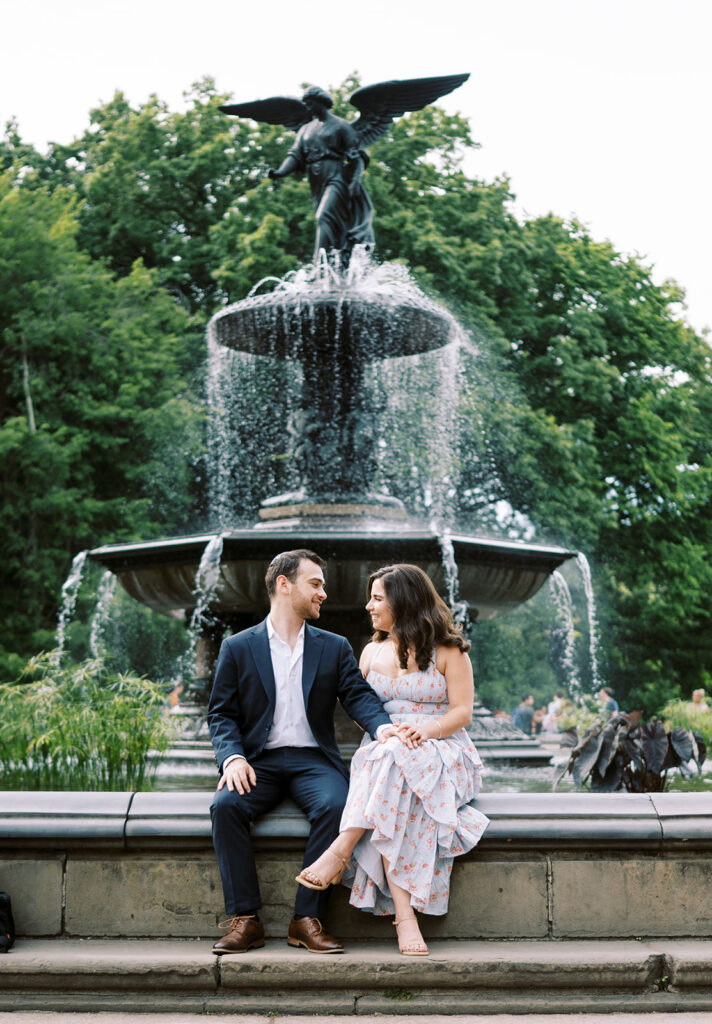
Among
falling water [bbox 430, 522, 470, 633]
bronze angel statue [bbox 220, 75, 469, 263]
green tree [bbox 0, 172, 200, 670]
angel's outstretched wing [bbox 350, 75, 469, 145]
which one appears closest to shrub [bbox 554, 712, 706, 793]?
falling water [bbox 430, 522, 470, 633]

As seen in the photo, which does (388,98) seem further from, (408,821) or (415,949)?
(415,949)

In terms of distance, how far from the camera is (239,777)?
422 cm

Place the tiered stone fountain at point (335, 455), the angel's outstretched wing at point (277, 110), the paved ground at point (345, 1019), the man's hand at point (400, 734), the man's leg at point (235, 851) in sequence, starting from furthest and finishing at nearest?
the angel's outstretched wing at point (277, 110), the tiered stone fountain at point (335, 455), the man's hand at point (400, 734), the man's leg at point (235, 851), the paved ground at point (345, 1019)

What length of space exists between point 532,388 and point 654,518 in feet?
12.1

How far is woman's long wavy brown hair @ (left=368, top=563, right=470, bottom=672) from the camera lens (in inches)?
182

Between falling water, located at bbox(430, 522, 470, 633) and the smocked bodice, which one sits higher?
falling water, located at bbox(430, 522, 470, 633)

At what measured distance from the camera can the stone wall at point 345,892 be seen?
424cm

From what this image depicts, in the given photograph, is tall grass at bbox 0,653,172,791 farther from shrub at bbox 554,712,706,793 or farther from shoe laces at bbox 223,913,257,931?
shrub at bbox 554,712,706,793

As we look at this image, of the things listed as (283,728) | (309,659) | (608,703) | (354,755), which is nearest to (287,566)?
(309,659)

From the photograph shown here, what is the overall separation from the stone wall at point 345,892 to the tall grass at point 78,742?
5.97 ft

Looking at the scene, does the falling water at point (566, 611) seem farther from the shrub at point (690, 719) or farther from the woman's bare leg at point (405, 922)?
the woman's bare leg at point (405, 922)

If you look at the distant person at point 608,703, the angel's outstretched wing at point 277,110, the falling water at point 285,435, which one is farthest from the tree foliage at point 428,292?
the angel's outstretched wing at point 277,110

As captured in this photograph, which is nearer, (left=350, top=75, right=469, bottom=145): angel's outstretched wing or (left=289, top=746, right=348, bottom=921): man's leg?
(left=289, top=746, right=348, bottom=921): man's leg

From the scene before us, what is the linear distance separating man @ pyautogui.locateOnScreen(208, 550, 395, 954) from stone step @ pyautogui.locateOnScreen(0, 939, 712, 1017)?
7.3 inches
